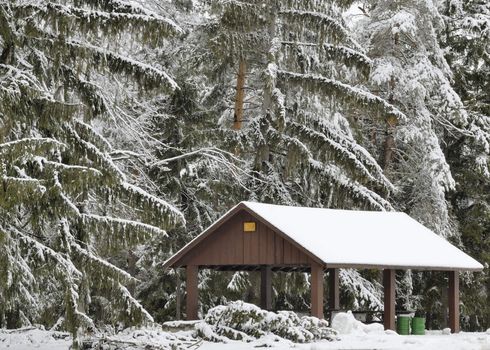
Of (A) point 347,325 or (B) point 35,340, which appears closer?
(B) point 35,340

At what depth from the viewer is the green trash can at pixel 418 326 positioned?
24.2 m

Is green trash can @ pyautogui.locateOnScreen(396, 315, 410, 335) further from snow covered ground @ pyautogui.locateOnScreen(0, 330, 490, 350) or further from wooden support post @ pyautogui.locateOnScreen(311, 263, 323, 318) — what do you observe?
snow covered ground @ pyautogui.locateOnScreen(0, 330, 490, 350)

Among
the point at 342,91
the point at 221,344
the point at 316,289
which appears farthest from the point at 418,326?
the point at 221,344

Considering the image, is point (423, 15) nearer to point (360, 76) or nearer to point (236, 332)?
point (360, 76)

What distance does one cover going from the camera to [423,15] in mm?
32844

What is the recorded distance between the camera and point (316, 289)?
72.2ft

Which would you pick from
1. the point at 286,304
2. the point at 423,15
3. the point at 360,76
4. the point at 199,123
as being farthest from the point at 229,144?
the point at 423,15

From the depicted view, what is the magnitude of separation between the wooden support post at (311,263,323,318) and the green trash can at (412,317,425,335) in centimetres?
334

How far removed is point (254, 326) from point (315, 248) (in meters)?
4.02

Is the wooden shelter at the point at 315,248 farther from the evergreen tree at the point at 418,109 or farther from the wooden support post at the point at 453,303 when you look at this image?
the evergreen tree at the point at 418,109

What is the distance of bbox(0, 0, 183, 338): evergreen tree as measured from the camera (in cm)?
1583

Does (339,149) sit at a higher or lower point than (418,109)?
lower

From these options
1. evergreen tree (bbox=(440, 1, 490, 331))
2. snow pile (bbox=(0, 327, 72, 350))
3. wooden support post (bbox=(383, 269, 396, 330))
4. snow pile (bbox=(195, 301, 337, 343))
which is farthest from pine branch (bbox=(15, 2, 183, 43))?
evergreen tree (bbox=(440, 1, 490, 331))

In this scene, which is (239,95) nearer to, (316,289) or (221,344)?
(316,289)
